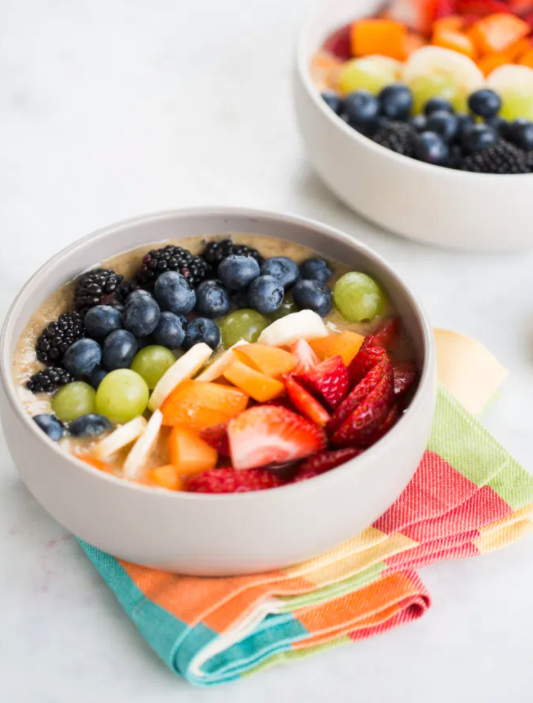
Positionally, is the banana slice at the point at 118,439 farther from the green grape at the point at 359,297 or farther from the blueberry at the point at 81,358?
the green grape at the point at 359,297

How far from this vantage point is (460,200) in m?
1.42

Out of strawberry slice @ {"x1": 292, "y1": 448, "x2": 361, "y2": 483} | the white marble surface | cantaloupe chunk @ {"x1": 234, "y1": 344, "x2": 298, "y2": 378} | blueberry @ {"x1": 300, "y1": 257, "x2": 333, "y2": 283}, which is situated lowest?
the white marble surface

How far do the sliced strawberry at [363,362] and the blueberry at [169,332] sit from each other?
22 centimetres

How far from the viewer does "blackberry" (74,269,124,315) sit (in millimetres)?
1121

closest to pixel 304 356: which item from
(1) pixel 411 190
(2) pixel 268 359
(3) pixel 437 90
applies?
(2) pixel 268 359

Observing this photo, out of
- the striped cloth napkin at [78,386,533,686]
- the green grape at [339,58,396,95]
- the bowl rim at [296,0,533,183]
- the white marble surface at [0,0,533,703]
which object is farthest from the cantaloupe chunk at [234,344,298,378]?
the green grape at [339,58,396,95]

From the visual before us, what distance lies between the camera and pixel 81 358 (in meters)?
1.05

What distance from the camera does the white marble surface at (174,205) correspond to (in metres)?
0.97

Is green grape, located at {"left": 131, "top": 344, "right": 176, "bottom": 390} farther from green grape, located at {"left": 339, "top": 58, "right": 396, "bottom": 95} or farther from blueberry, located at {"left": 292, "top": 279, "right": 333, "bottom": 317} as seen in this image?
green grape, located at {"left": 339, "top": 58, "right": 396, "bottom": 95}

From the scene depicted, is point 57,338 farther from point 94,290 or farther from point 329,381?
point 329,381

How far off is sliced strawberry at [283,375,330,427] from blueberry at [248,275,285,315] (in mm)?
176

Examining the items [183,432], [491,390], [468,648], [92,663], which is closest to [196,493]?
[183,432]

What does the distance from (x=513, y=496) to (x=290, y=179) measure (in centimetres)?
84

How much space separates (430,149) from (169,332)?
629 millimetres
